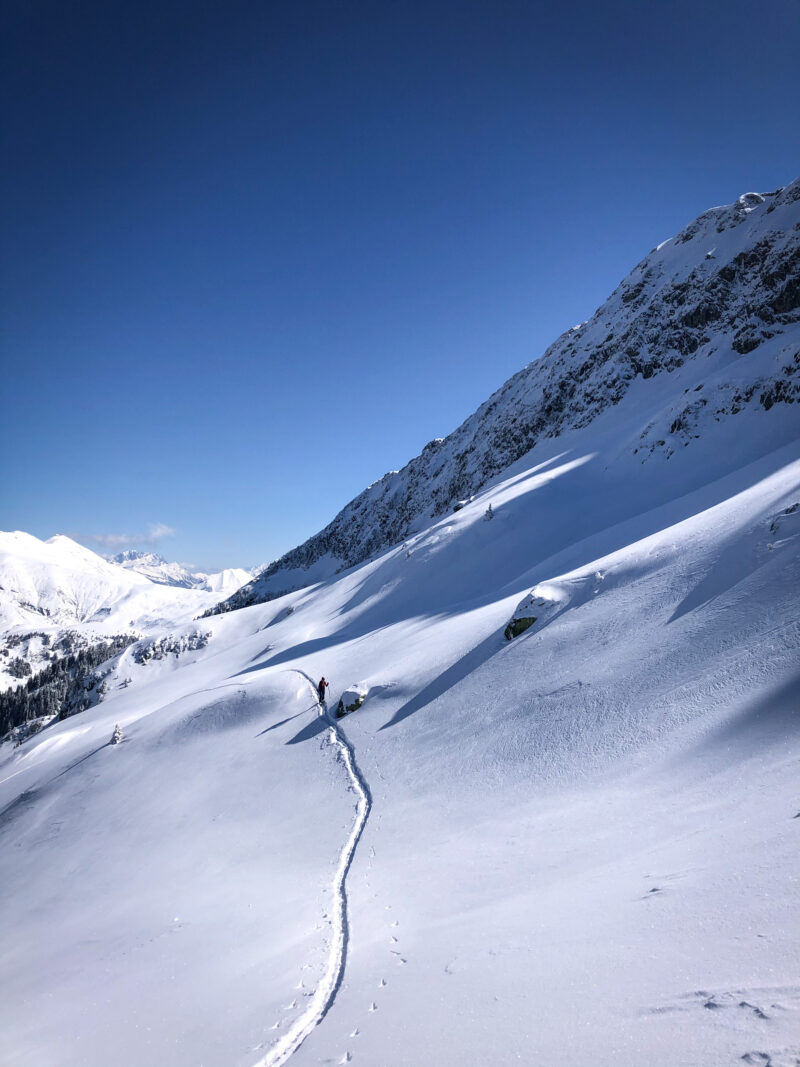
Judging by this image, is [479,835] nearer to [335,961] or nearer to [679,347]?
[335,961]

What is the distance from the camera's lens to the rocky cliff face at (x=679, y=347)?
4400 cm

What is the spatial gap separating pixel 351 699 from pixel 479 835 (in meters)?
13.6

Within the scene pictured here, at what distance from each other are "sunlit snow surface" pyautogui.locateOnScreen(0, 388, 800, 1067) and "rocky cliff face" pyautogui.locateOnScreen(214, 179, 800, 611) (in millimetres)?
20564

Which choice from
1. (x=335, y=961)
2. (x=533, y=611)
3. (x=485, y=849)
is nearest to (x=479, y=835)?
(x=485, y=849)

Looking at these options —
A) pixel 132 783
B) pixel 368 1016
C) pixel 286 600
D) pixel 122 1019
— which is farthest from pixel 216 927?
pixel 286 600

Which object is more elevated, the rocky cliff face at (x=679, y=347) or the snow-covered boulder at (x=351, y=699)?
the rocky cliff face at (x=679, y=347)

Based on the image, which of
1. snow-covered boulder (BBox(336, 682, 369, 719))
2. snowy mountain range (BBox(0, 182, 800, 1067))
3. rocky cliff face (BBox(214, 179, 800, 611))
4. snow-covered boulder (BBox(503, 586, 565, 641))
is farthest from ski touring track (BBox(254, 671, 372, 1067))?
rocky cliff face (BBox(214, 179, 800, 611))

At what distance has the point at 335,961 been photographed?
8.43 metres

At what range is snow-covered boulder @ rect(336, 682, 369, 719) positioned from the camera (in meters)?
24.2

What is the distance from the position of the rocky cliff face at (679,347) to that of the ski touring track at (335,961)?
41755mm

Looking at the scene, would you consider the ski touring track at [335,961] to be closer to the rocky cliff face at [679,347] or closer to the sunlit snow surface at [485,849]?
the sunlit snow surface at [485,849]

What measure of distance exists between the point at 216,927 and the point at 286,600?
7673cm

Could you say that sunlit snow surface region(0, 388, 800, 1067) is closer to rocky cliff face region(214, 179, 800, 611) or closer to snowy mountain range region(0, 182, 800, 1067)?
snowy mountain range region(0, 182, 800, 1067)

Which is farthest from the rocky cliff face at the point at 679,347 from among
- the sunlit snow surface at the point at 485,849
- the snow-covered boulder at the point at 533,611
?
the snow-covered boulder at the point at 533,611
